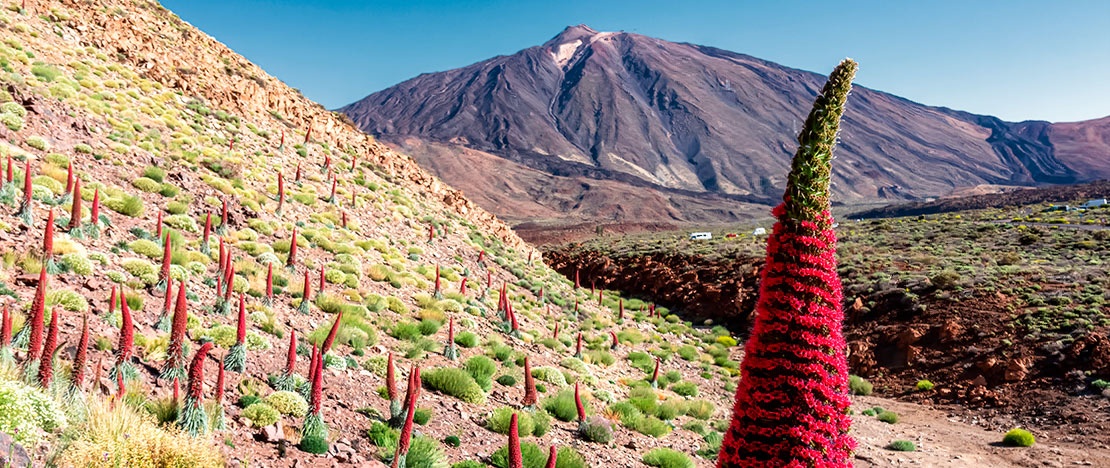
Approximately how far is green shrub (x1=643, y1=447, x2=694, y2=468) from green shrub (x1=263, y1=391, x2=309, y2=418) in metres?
4.73

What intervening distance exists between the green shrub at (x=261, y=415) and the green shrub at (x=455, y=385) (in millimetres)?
2887

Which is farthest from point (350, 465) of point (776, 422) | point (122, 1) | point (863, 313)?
point (122, 1)

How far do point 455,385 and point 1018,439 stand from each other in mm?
10988

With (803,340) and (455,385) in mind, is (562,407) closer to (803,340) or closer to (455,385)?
(455,385)

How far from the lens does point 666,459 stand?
8547 mm

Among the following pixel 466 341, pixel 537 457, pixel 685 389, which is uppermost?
pixel 466 341

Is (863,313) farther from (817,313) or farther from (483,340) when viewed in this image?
(817,313)

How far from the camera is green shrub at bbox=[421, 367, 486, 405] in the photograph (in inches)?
334

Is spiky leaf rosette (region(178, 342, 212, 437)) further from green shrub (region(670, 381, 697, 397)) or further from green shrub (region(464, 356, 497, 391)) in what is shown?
green shrub (region(670, 381, 697, 397))

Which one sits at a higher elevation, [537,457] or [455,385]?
[455,385]

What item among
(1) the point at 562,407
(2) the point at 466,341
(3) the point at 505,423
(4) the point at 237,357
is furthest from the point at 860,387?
(4) the point at 237,357

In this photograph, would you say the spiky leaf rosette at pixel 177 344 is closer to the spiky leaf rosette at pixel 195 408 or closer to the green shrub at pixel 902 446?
the spiky leaf rosette at pixel 195 408

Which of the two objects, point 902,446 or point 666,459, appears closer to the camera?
point 666,459

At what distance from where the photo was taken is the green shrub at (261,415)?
5.68 metres
